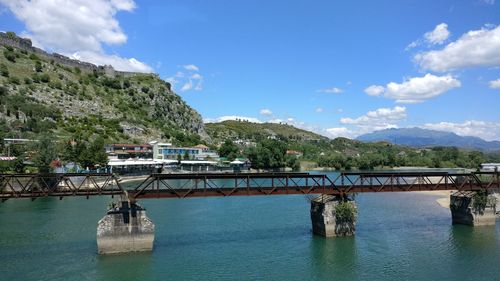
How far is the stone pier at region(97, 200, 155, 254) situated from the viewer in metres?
39.8

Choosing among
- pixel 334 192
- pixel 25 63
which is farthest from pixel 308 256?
pixel 25 63

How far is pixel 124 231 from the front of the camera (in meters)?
40.3

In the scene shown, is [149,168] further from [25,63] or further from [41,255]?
[41,255]

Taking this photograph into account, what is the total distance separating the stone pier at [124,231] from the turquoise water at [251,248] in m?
1.13

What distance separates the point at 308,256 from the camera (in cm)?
4128

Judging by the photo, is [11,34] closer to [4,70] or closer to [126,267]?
[4,70]

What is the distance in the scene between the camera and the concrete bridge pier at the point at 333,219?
4697cm

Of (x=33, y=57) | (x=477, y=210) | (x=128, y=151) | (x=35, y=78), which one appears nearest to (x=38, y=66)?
(x=33, y=57)

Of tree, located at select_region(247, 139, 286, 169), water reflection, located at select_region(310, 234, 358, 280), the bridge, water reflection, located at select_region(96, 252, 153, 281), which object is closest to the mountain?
tree, located at select_region(247, 139, 286, 169)

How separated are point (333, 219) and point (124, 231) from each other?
22.7 metres

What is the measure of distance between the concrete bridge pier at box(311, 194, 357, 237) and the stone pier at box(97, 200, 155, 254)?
1894 centimetres

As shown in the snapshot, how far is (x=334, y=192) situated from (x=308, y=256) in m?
9.24

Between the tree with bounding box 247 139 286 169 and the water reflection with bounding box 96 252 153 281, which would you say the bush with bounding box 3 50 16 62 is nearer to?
the tree with bounding box 247 139 286 169

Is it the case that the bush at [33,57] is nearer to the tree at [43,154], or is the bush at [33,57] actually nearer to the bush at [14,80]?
the bush at [14,80]
